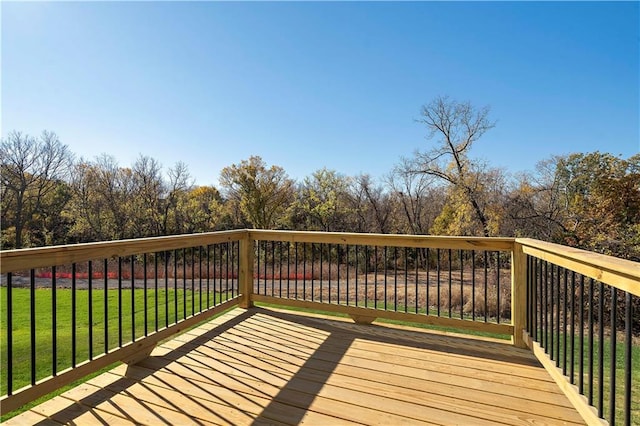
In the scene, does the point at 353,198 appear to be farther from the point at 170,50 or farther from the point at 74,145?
the point at 74,145

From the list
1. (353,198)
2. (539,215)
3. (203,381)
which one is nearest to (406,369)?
(203,381)

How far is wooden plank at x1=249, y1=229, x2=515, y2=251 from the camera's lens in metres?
2.71

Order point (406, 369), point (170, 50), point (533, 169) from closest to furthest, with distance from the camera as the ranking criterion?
point (406, 369), point (170, 50), point (533, 169)

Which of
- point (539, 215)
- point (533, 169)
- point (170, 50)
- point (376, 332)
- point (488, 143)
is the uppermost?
point (170, 50)

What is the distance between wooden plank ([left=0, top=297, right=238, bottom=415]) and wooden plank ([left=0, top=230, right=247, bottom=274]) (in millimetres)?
605

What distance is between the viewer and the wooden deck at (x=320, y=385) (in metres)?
1.68

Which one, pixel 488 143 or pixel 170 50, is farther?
pixel 488 143

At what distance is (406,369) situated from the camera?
2.24 m

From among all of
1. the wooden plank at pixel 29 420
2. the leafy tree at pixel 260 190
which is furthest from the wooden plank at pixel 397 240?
the leafy tree at pixel 260 190

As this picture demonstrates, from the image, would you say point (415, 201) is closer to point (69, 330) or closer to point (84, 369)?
point (69, 330)

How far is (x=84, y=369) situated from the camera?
6.21 ft

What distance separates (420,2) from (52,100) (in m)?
10.0

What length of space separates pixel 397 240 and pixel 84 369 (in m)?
2.42

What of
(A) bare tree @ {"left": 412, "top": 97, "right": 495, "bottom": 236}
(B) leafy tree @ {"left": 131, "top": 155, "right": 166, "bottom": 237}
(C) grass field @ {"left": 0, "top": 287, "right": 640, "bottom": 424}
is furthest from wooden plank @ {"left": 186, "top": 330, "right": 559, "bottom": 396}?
(B) leafy tree @ {"left": 131, "top": 155, "right": 166, "bottom": 237}
